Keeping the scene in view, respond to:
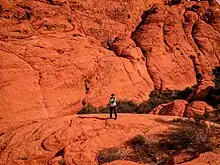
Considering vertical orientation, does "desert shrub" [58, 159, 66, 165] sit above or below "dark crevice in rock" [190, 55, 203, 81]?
above

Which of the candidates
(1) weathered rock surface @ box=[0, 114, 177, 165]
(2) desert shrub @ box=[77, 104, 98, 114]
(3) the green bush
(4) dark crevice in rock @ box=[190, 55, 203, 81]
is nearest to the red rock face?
(4) dark crevice in rock @ box=[190, 55, 203, 81]

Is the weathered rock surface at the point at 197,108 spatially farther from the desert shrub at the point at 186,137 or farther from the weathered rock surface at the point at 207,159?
the weathered rock surface at the point at 207,159

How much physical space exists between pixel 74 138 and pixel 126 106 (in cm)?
1043

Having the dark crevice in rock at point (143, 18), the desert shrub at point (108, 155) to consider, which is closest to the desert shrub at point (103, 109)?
the desert shrub at point (108, 155)

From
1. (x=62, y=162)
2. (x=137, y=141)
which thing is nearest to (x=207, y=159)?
(x=137, y=141)

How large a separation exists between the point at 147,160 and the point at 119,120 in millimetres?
3784

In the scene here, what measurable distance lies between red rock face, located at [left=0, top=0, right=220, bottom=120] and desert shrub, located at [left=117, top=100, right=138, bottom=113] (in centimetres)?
96

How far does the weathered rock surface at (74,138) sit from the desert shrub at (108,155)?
0.81 ft

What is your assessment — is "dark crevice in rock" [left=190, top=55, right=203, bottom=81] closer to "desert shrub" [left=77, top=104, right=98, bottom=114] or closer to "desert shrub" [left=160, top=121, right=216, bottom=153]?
"desert shrub" [left=77, top=104, right=98, bottom=114]

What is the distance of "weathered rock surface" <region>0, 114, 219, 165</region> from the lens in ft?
39.2

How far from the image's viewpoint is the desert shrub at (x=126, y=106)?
73.9 ft

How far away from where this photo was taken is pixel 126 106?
909 inches

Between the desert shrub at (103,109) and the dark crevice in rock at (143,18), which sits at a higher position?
the dark crevice in rock at (143,18)

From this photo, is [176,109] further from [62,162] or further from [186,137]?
[62,162]
